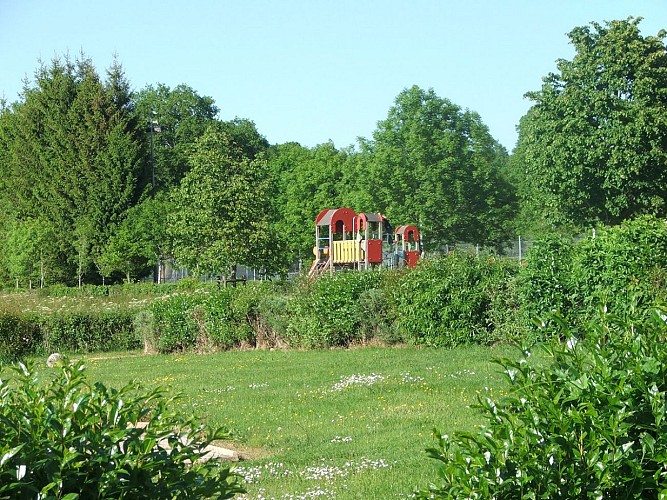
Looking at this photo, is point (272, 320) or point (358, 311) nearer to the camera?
point (358, 311)

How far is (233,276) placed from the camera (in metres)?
41.0

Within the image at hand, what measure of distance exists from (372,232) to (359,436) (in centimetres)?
3488

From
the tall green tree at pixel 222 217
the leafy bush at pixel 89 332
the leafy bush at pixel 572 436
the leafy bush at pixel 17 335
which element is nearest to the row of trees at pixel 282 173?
the tall green tree at pixel 222 217

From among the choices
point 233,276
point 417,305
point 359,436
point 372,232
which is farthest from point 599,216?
point 359,436

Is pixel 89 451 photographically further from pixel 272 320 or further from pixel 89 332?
pixel 89 332

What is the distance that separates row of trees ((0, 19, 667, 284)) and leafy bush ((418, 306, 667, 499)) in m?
34.7

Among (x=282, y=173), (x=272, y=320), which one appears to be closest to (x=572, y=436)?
(x=272, y=320)

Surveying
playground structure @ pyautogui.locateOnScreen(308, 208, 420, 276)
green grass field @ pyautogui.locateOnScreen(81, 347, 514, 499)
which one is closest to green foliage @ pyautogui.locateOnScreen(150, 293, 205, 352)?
green grass field @ pyautogui.locateOnScreen(81, 347, 514, 499)

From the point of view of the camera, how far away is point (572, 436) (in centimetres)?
383

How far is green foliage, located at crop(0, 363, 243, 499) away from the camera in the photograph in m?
3.30

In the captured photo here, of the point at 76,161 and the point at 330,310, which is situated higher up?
the point at 76,161

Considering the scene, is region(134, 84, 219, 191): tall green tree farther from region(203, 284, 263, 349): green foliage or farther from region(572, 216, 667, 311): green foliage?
region(572, 216, 667, 311): green foliage

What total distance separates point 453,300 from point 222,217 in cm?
2247

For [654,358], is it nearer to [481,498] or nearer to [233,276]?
[481,498]
